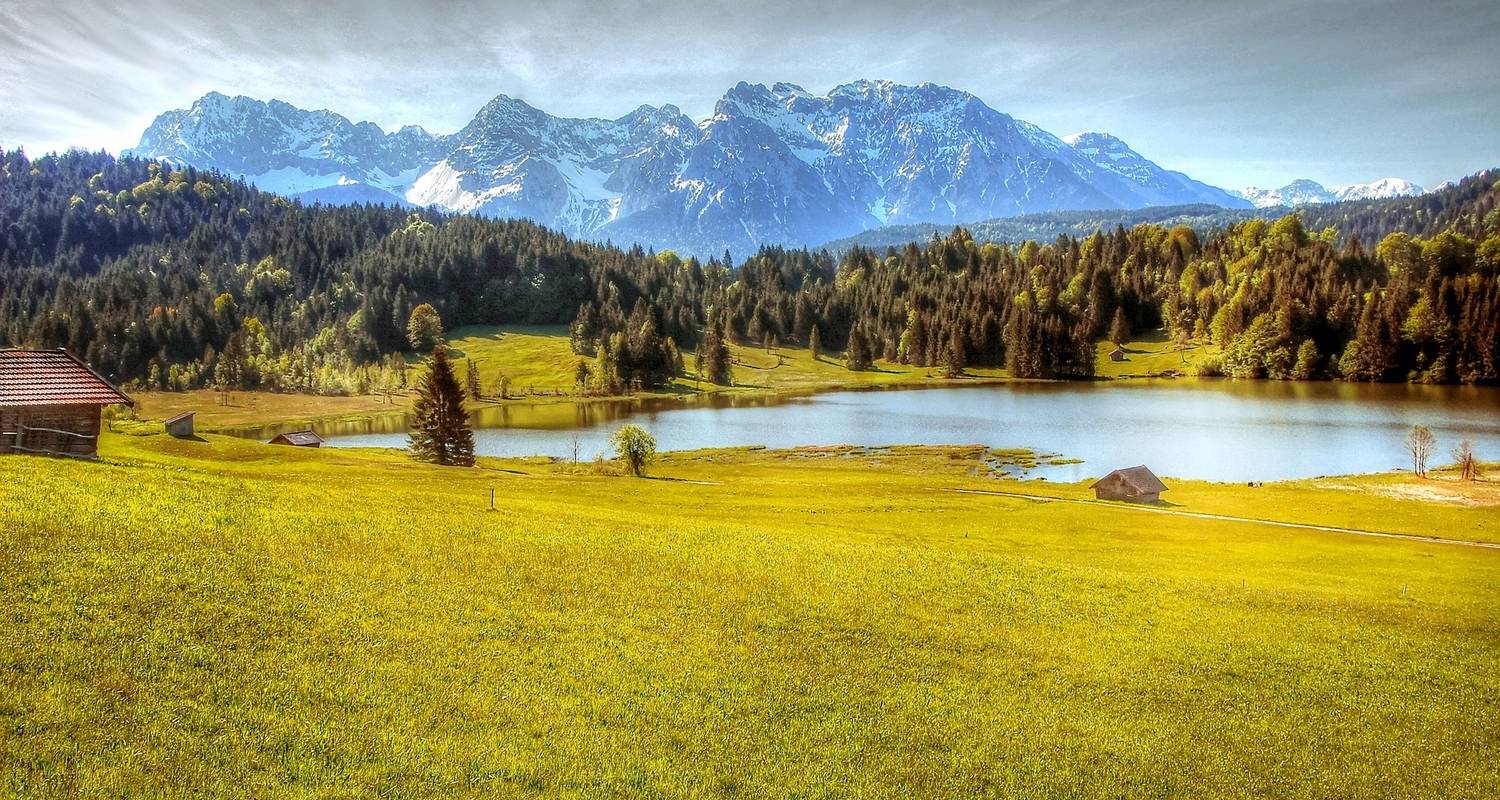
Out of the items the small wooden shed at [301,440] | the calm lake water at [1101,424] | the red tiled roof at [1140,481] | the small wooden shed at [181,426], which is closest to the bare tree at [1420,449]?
the calm lake water at [1101,424]

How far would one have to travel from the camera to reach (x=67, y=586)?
1769 centimetres

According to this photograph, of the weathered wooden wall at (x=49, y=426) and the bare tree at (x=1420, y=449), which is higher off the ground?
the weathered wooden wall at (x=49, y=426)

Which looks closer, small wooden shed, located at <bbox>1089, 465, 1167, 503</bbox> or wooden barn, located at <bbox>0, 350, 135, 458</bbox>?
wooden barn, located at <bbox>0, 350, 135, 458</bbox>

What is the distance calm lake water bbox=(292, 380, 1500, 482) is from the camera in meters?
95.6

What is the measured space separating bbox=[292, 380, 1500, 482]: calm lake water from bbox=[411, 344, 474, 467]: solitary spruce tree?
22031 millimetres

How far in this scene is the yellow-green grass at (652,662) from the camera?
14305 millimetres

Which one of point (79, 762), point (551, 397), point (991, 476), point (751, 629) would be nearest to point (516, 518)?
point (751, 629)

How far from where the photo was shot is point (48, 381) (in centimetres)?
3766

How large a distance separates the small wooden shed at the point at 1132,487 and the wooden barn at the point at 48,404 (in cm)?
6604

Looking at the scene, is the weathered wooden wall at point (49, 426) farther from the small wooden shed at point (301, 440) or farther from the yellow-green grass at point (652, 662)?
the small wooden shed at point (301, 440)

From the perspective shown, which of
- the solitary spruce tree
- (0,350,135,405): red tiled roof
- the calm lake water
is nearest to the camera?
(0,350,135,405): red tiled roof

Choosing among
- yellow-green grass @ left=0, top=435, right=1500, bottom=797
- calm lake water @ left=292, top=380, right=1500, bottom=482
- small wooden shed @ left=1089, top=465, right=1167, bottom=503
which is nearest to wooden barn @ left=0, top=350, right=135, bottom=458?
yellow-green grass @ left=0, top=435, right=1500, bottom=797

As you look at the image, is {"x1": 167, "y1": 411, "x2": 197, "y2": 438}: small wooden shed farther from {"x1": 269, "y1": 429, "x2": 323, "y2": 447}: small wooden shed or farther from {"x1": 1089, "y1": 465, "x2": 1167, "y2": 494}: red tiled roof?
{"x1": 1089, "y1": 465, "x2": 1167, "y2": 494}: red tiled roof

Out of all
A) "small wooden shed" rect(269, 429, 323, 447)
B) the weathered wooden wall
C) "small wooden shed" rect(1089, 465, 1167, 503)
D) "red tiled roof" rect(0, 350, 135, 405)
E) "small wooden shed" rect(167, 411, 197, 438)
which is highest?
"red tiled roof" rect(0, 350, 135, 405)
